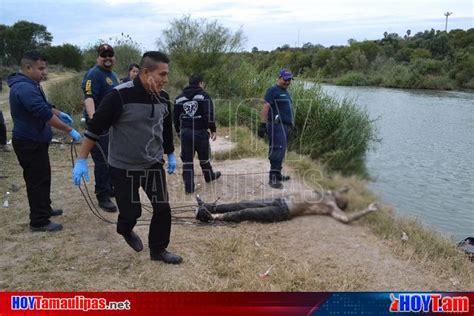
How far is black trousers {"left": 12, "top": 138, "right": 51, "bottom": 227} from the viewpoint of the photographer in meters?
3.77

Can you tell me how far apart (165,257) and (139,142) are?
1.02 meters

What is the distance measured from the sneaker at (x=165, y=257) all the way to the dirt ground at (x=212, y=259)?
0.06 m

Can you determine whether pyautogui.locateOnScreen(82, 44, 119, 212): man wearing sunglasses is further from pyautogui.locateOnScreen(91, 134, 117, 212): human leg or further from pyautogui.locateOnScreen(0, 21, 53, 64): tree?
pyautogui.locateOnScreen(0, 21, 53, 64): tree

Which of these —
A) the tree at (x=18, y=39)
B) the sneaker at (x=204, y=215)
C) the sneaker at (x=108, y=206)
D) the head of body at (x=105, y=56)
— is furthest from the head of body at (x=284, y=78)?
the tree at (x=18, y=39)

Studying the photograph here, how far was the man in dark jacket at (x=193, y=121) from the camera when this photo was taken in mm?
5285

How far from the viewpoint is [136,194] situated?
10.8 feet

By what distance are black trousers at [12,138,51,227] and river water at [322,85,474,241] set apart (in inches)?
162

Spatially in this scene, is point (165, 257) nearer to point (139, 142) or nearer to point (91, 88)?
point (139, 142)

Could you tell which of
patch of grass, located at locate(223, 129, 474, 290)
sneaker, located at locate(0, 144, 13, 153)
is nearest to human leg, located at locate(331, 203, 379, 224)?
patch of grass, located at locate(223, 129, 474, 290)

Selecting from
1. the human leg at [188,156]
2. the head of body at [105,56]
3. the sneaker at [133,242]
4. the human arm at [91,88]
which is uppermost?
the head of body at [105,56]

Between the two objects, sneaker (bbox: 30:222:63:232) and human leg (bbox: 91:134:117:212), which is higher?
human leg (bbox: 91:134:117:212)

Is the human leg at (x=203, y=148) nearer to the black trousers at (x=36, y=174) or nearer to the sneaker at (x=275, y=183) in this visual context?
the sneaker at (x=275, y=183)

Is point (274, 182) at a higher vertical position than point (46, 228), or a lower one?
higher

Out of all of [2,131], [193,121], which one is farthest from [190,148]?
[2,131]
